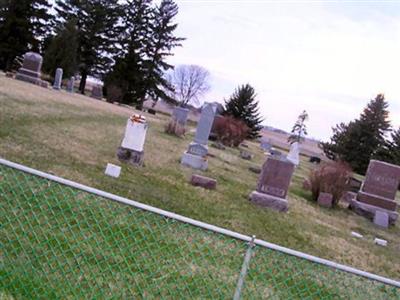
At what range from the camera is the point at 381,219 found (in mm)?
12000

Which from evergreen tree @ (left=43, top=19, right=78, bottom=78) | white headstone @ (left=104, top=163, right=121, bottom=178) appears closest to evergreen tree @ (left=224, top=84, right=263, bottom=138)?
evergreen tree @ (left=43, top=19, right=78, bottom=78)

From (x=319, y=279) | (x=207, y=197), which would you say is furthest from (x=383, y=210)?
(x=319, y=279)

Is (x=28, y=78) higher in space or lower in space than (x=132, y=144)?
higher

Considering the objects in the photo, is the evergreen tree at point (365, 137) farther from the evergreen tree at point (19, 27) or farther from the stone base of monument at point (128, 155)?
the evergreen tree at point (19, 27)

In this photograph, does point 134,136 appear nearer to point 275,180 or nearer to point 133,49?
point 275,180

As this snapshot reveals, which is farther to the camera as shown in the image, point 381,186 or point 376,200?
point 381,186

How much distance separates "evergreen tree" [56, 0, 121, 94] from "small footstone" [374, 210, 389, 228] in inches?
1402

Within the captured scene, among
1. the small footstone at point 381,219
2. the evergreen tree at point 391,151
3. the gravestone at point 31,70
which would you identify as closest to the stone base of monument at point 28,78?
the gravestone at point 31,70

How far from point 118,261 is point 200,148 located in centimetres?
874

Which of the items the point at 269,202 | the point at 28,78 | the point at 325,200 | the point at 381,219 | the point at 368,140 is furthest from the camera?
the point at 368,140

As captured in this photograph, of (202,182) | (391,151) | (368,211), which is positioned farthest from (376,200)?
(391,151)

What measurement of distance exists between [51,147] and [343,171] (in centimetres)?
870

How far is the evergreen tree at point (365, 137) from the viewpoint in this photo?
32.5 metres

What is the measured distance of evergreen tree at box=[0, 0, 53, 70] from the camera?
3869 cm
